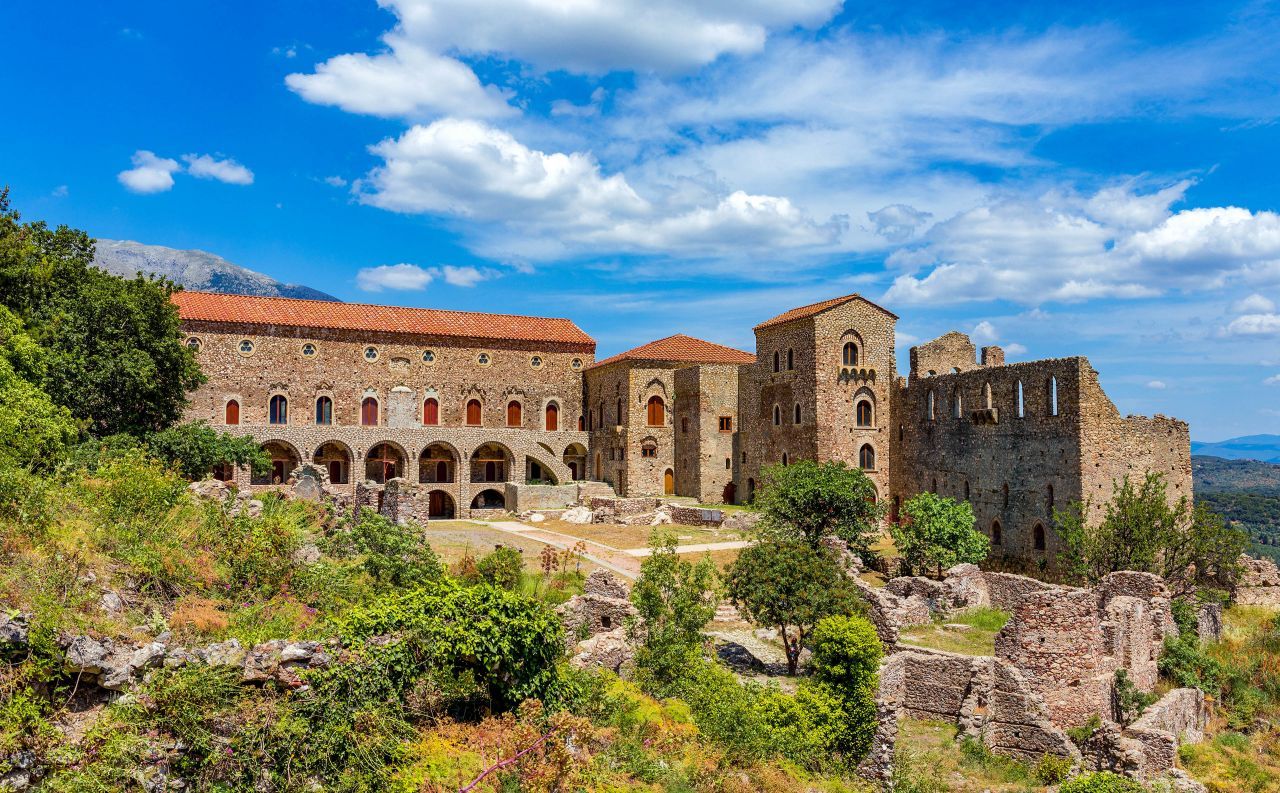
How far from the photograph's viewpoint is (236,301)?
45469 mm

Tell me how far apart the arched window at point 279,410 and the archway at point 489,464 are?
9923mm

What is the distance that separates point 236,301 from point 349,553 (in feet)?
111

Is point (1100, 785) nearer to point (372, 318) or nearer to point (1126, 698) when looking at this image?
point (1126, 698)

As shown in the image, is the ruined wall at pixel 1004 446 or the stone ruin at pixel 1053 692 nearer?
the stone ruin at pixel 1053 692

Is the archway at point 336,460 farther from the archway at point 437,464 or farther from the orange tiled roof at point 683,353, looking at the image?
the orange tiled roof at point 683,353

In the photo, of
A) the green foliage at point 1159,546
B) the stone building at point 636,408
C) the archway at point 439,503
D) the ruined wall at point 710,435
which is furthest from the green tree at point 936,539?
the archway at point 439,503

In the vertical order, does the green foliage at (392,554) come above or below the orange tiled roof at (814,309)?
below

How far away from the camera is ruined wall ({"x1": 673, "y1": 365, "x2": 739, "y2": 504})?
4503 centimetres

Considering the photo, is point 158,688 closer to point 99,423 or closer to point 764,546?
point 764,546

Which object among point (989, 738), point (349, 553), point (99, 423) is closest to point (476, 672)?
point (349, 553)

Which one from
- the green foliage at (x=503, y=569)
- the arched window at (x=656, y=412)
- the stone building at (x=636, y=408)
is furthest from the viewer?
the arched window at (x=656, y=412)

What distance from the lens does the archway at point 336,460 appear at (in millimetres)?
44812

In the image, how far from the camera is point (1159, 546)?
24.4 metres

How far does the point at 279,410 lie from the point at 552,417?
14927 mm
